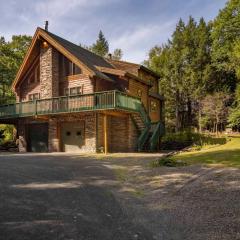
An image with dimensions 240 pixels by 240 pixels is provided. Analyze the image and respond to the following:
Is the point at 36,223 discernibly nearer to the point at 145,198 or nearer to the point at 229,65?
the point at 145,198

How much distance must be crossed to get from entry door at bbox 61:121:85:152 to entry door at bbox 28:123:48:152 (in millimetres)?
2219

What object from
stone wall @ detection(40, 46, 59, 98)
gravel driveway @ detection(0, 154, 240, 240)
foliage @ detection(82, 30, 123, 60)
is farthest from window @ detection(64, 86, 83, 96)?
foliage @ detection(82, 30, 123, 60)

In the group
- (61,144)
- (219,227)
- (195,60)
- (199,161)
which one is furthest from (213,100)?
(219,227)

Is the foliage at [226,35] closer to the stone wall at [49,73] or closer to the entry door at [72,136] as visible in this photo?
the stone wall at [49,73]

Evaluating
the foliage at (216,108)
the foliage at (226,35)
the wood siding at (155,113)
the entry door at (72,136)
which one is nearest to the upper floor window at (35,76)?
the entry door at (72,136)

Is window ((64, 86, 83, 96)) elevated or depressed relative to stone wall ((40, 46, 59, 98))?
depressed

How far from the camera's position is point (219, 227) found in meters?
7.24

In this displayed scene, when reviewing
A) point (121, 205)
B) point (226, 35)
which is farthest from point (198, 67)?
point (121, 205)

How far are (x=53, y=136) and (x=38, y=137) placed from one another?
2.39 metres

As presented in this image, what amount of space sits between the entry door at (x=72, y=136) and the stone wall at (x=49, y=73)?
3.44m

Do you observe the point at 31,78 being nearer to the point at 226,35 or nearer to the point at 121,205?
the point at 121,205

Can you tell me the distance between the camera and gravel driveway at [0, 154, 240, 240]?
6941 millimetres

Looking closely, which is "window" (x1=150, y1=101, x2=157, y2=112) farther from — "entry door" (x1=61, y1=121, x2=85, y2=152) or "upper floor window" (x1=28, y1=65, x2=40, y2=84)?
"upper floor window" (x1=28, y1=65, x2=40, y2=84)

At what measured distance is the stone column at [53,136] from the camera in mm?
29500
